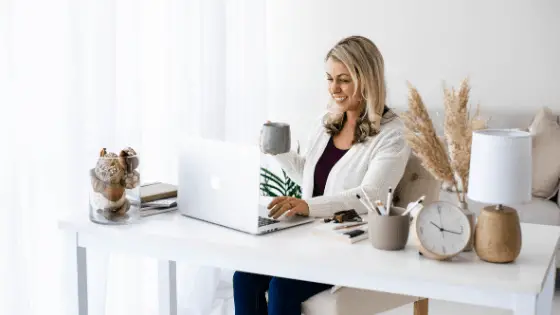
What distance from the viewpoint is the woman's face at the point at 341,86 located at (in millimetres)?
2629

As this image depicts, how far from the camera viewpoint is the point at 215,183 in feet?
7.09

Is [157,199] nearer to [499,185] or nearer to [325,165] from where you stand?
[325,165]

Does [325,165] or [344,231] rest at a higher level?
[325,165]

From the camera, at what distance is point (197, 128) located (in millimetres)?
3654

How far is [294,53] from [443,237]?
290 cm

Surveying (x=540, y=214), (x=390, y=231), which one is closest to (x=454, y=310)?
(x=540, y=214)

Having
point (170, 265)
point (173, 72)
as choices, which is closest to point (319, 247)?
point (170, 265)

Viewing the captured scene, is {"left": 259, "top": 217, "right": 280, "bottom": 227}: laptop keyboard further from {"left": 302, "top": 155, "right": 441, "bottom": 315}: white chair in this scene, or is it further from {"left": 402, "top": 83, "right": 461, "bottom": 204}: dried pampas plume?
{"left": 402, "top": 83, "right": 461, "bottom": 204}: dried pampas plume

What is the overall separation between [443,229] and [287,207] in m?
0.52

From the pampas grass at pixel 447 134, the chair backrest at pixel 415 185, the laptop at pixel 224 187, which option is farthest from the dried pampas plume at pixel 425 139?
the chair backrest at pixel 415 185

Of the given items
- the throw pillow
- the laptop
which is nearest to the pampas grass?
the laptop

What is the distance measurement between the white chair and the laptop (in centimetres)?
23

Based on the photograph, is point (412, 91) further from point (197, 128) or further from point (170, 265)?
point (197, 128)

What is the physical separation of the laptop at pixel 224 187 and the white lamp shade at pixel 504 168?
0.57m
